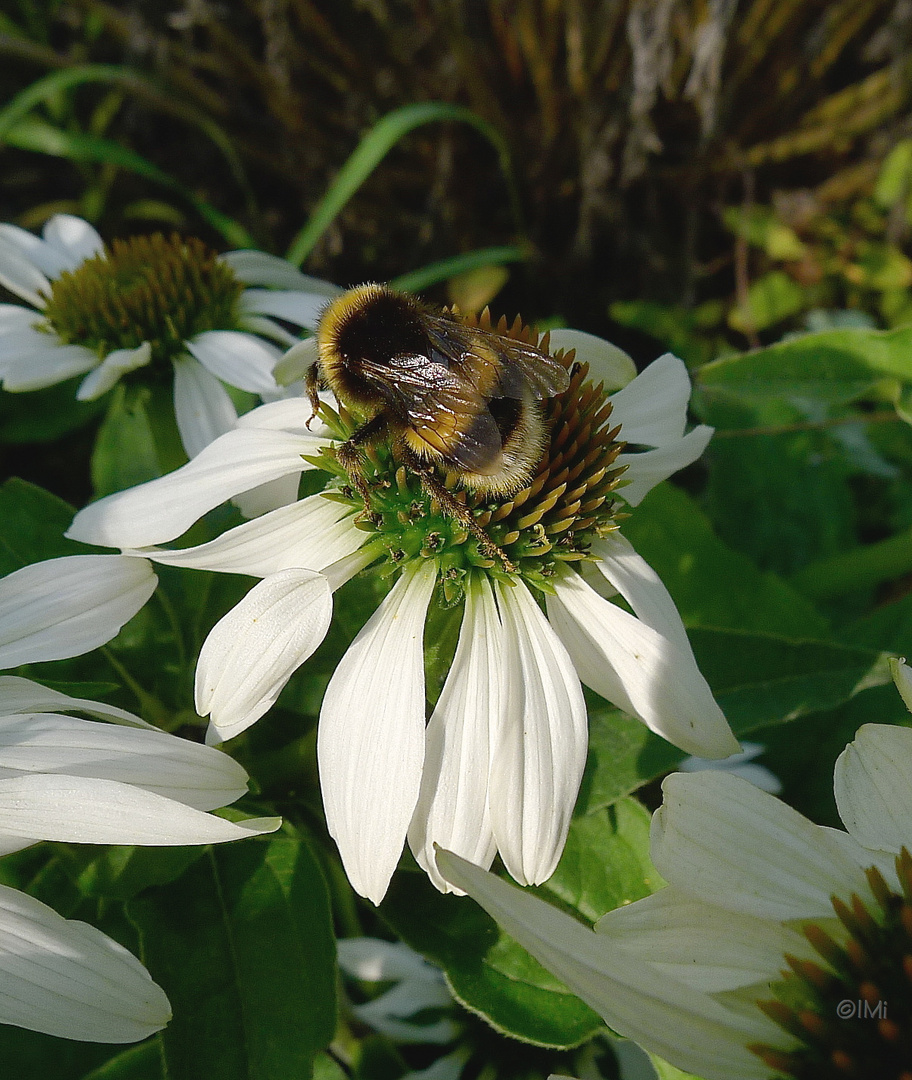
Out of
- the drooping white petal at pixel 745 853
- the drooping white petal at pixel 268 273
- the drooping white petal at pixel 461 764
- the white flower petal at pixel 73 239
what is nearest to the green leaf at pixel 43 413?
the white flower petal at pixel 73 239

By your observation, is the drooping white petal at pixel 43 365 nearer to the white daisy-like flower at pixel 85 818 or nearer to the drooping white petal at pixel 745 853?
the white daisy-like flower at pixel 85 818

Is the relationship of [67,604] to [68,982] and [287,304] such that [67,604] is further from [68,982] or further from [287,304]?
[287,304]

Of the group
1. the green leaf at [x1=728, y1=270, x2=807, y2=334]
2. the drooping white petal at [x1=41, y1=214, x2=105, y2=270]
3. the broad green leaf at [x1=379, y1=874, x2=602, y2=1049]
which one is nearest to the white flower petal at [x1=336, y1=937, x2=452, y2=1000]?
the broad green leaf at [x1=379, y1=874, x2=602, y2=1049]

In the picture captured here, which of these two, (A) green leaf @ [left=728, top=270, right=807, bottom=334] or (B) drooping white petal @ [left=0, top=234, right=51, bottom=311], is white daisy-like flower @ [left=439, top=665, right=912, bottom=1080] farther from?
(A) green leaf @ [left=728, top=270, right=807, bottom=334]

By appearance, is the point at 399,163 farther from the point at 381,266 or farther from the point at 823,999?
the point at 823,999

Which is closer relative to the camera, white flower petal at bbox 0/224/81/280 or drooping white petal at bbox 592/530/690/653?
drooping white petal at bbox 592/530/690/653

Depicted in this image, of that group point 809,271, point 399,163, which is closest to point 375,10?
point 399,163
